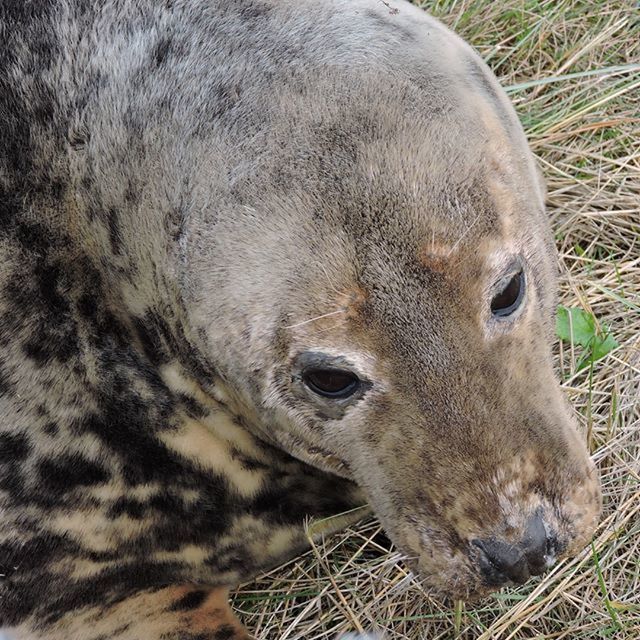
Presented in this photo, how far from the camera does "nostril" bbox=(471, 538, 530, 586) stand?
83.7 inches

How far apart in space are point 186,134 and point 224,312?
0.38 metres

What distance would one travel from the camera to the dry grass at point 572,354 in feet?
9.61

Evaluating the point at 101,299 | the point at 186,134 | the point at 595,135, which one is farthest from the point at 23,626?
the point at 595,135

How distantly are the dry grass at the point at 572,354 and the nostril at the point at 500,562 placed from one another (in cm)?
74

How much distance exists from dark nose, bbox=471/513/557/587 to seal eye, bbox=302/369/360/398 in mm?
412

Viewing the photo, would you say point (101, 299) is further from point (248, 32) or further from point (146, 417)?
point (248, 32)

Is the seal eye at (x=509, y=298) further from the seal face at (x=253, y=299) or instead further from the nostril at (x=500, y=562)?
the nostril at (x=500, y=562)

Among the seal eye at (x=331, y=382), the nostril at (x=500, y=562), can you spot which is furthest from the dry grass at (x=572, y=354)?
the seal eye at (x=331, y=382)

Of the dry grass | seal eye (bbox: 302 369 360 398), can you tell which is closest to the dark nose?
seal eye (bbox: 302 369 360 398)

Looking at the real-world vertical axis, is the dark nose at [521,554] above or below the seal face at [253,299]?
below

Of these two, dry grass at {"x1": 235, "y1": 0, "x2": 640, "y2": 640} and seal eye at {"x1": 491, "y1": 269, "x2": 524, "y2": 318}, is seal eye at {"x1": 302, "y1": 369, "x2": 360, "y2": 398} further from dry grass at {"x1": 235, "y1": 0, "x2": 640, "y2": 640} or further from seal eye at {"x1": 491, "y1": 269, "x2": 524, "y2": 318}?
dry grass at {"x1": 235, "y1": 0, "x2": 640, "y2": 640}

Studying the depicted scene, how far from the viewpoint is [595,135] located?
4.03 m

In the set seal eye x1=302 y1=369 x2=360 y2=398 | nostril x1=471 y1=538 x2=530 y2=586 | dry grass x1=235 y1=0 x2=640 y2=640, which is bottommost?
dry grass x1=235 y1=0 x2=640 y2=640

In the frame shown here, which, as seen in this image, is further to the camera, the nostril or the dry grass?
the dry grass
